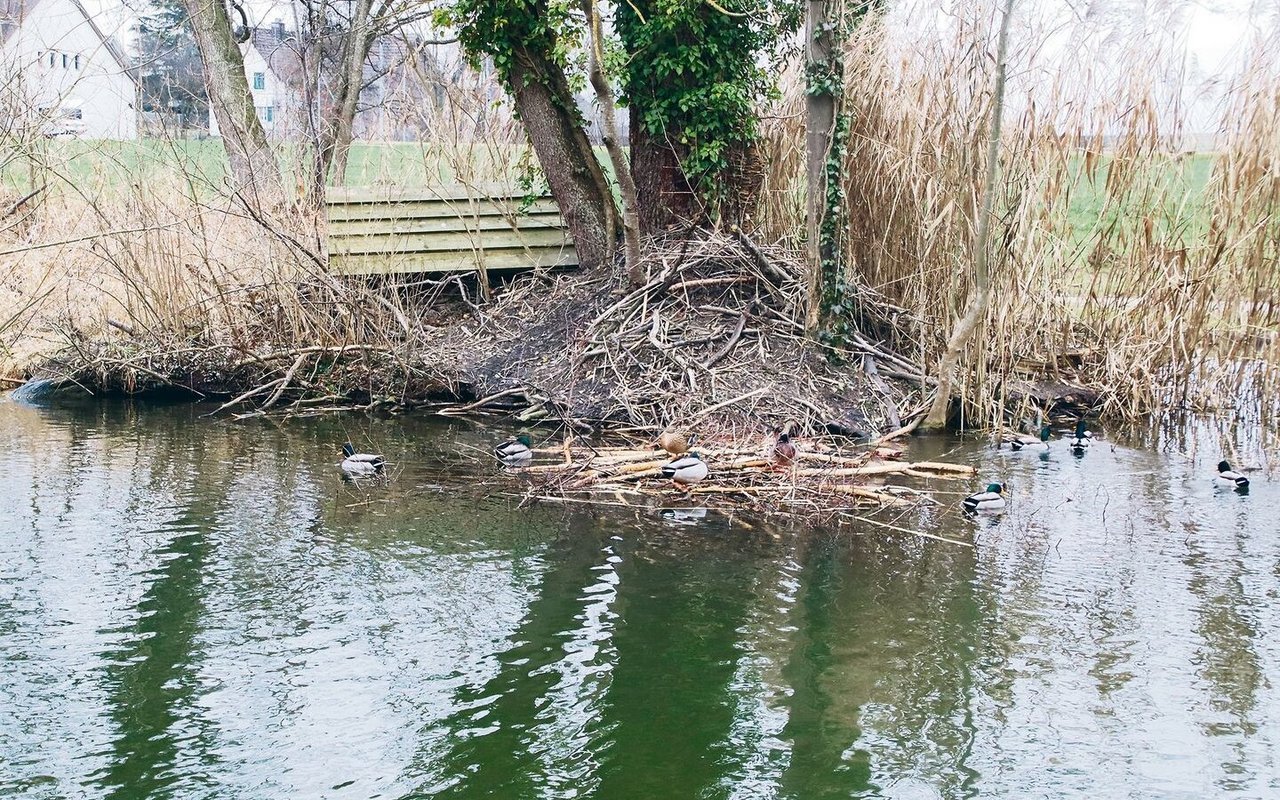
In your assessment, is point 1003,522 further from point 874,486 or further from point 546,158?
point 546,158

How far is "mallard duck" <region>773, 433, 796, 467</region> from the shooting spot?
29.5 feet

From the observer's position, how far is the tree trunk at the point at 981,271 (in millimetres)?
9289

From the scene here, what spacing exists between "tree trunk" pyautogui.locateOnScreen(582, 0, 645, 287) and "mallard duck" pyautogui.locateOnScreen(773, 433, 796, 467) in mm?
3591

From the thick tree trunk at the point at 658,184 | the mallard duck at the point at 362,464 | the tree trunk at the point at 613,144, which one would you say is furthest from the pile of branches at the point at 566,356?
the mallard duck at the point at 362,464

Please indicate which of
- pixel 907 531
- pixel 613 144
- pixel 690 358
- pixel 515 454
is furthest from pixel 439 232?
pixel 907 531

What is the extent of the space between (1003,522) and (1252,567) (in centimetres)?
160

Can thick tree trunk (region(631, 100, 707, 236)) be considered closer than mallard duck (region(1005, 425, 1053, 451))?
No

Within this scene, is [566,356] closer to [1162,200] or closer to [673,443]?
[673,443]

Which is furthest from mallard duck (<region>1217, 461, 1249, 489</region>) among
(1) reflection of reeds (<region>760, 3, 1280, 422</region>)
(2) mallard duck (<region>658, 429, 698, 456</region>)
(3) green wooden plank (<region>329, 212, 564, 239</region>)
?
(3) green wooden plank (<region>329, 212, 564, 239</region>)

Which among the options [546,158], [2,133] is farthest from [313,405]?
[2,133]

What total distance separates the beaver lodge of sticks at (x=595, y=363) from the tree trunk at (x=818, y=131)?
597 mm

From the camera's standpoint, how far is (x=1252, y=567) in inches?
277

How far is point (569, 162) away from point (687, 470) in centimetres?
555

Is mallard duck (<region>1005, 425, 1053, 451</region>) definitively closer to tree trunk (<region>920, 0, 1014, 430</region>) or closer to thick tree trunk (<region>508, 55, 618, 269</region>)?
tree trunk (<region>920, 0, 1014, 430</region>)
